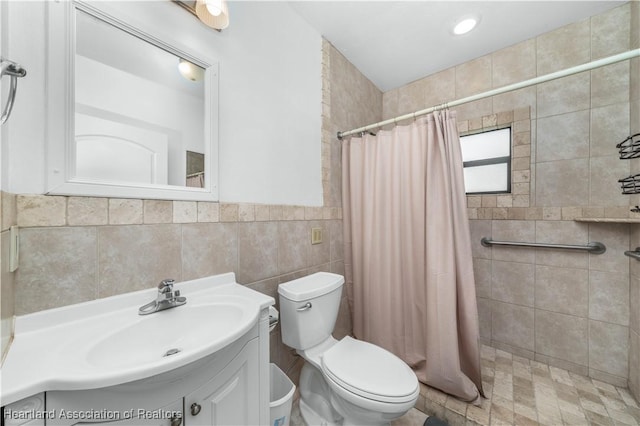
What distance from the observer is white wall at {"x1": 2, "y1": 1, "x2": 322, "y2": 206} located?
0.69m

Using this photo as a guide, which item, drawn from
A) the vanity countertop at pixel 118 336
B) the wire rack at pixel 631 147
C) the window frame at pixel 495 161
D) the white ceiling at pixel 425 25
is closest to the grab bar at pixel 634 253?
the wire rack at pixel 631 147

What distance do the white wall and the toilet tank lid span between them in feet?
1.57

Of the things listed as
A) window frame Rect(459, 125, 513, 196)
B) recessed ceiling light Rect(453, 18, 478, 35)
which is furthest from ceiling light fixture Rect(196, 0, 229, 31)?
window frame Rect(459, 125, 513, 196)

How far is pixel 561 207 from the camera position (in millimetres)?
1639

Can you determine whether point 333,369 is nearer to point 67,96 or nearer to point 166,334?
point 166,334

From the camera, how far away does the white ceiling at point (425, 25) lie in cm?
150

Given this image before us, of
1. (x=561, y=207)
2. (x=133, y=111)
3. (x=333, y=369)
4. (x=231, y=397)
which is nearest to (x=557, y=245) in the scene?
(x=561, y=207)

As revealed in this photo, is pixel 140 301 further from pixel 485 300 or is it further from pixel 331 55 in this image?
pixel 485 300

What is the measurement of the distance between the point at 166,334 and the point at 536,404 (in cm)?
197

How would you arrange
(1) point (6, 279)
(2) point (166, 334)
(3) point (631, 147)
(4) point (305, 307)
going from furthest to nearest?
(4) point (305, 307) → (3) point (631, 147) → (2) point (166, 334) → (1) point (6, 279)

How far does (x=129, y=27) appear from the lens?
2.91 ft

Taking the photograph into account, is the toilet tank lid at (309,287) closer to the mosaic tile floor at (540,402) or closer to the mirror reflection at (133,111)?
the mirror reflection at (133,111)

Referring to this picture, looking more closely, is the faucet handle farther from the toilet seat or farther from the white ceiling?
the white ceiling

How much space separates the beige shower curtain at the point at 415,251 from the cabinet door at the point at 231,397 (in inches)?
42.3
